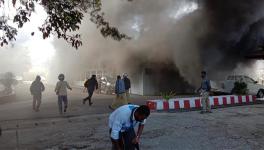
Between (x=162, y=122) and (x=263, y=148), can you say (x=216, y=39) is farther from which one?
(x=263, y=148)

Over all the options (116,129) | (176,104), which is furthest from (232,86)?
(116,129)

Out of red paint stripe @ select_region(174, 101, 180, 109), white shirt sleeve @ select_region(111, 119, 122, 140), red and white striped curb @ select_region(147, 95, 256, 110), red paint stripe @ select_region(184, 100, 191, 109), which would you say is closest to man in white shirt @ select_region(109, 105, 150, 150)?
white shirt sleeve @ select_region(111, 119, 122, 140)

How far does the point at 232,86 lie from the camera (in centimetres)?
2373

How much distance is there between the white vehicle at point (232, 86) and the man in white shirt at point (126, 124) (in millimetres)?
18557

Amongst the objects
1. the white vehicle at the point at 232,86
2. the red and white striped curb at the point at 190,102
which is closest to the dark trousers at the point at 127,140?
the red and white striped curb at the point at 190,102

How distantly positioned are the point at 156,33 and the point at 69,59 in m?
19.2

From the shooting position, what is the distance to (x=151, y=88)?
28953 millimetres

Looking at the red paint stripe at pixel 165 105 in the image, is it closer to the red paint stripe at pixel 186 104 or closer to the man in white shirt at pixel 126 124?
the red paint stripe at pixel 186 104

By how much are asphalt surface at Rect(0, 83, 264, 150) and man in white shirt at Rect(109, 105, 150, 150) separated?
8.21 ft

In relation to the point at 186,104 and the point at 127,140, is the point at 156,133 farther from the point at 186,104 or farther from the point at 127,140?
the point at 186,104

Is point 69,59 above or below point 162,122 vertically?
above

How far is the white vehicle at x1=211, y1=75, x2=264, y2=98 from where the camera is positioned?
A: 74.0 feet

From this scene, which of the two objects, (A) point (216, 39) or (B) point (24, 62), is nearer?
(A) point (216, 39)

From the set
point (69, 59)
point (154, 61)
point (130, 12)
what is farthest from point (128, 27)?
point (69, 59)
